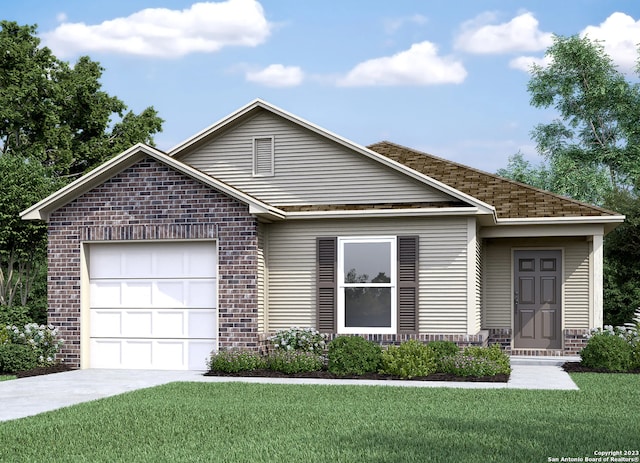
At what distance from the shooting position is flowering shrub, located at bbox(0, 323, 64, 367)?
16.1m

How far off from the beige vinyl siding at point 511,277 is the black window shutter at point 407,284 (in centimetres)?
400

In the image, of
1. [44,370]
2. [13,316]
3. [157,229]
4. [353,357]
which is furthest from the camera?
[13,316]

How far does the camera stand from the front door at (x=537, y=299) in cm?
1938

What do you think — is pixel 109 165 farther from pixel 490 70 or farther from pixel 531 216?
pixel 490 70

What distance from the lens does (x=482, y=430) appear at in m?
8.97

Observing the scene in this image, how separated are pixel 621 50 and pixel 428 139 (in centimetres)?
1418

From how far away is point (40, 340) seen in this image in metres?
16.1

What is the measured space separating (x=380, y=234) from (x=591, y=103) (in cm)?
2455

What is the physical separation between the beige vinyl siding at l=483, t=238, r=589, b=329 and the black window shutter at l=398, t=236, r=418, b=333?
400 cm

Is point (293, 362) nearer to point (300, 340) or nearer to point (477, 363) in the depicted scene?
point (300, 340)

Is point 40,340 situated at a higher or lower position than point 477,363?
higher

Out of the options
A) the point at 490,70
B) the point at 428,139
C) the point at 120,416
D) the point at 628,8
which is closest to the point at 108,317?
the point at 120,416

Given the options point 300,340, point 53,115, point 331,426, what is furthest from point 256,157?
point 53,115

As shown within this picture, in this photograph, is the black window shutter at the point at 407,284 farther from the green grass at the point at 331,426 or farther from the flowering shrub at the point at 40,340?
the flowering shrub at the point at 40,340
